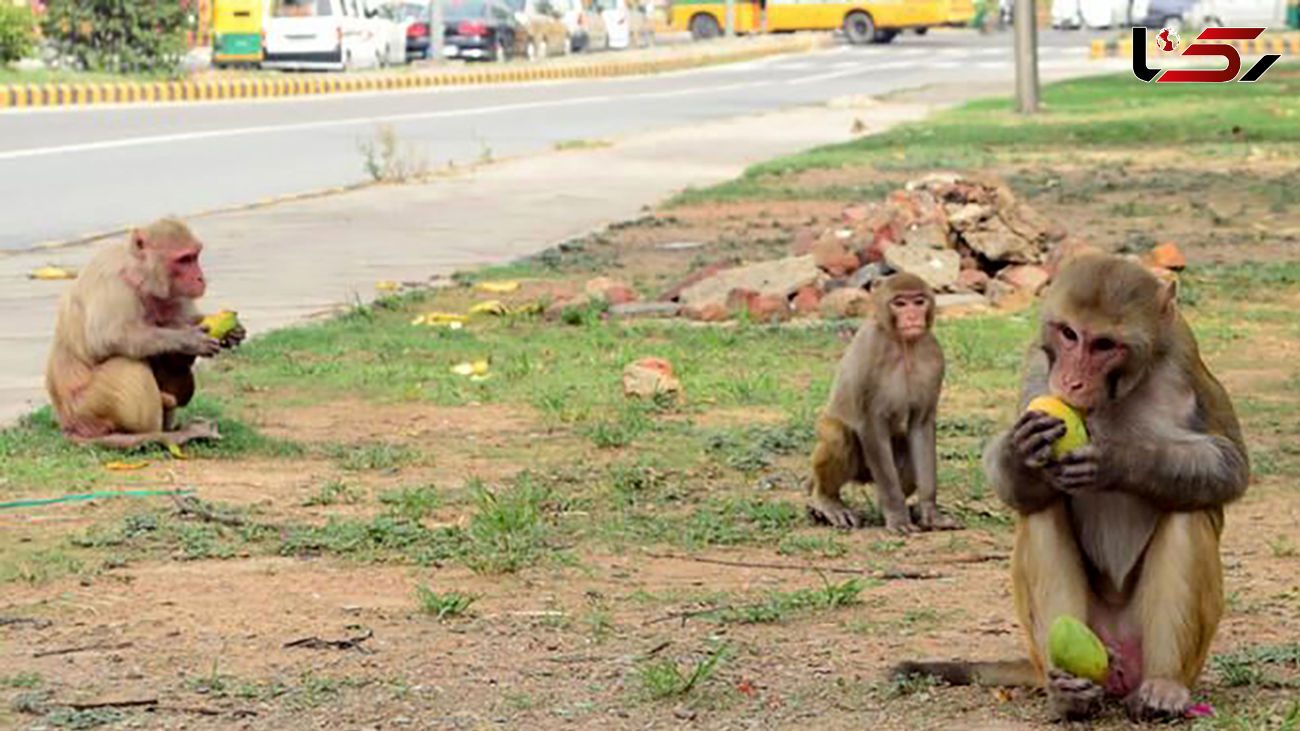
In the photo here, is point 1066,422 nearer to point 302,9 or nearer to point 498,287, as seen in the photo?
point 498,287

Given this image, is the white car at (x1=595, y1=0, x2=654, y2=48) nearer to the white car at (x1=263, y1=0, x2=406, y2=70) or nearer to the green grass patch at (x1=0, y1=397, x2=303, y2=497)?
the white car at (x1=263, y1=0, x2=406, y2=70)

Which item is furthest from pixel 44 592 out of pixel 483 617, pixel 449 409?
pixel 449 409

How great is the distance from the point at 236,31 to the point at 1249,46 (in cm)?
2570

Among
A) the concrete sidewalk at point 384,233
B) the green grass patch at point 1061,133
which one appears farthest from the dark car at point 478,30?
the concrete sidewalk at point 384,233

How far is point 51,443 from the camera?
9500 millimetres

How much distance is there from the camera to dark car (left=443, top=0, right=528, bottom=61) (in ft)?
193

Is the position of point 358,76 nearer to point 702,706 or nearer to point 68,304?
point 68,304

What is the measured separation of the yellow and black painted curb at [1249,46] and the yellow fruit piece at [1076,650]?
55581mm

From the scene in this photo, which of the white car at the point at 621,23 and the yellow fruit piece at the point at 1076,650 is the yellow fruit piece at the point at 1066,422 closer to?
the yellow fruit piece at the point at 1076,650

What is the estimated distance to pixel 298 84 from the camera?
43469mm

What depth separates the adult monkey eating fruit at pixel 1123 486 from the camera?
5109mm

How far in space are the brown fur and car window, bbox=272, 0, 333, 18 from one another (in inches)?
1659

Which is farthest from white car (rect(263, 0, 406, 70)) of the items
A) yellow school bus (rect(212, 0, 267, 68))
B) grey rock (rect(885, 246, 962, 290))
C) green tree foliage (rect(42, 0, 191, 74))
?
grey rock (rect(885, 246, 962, 290))

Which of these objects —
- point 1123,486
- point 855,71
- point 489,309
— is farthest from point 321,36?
point 1123,486
